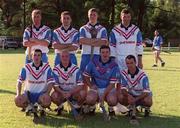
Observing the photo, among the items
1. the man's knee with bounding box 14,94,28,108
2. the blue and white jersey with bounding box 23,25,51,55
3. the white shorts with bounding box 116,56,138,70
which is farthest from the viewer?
the blue and white jersey with bounding box 23,25,51,55

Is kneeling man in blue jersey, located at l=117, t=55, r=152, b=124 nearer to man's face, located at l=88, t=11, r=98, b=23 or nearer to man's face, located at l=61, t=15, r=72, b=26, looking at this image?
man's face, located at l=88, t=11, r=98, b=23

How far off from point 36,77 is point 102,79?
4.34 feet

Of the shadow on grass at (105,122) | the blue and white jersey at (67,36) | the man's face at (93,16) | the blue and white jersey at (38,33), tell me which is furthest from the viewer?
the blue and white jersey at (38,33)

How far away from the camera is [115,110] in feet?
34.5

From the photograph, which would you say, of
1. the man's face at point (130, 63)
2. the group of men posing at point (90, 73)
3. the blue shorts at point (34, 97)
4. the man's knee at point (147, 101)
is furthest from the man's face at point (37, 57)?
the man's knee at point (147, 101)

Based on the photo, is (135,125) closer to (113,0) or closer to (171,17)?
(113,0)

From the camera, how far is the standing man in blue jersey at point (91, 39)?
10758mm

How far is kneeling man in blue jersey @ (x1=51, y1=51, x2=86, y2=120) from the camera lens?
10.1 meters

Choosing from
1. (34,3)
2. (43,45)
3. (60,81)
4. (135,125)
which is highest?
(34,3)

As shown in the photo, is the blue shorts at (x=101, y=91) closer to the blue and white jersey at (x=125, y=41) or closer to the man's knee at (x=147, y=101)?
the man's knee at (x=147, y=101)

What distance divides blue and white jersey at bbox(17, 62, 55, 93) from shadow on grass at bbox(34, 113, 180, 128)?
0.61m

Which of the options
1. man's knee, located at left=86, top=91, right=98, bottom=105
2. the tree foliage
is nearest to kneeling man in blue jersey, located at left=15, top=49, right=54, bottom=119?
man's knee, located at left=86, top=91, right=98, bottom=105

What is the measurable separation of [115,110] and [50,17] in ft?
193

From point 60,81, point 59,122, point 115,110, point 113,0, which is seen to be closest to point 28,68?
point 60,81
